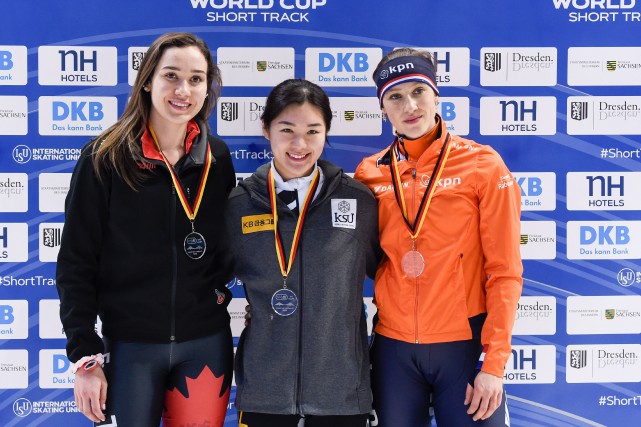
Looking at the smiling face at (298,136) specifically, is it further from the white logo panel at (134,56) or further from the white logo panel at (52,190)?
the white logo panel at (52,190)

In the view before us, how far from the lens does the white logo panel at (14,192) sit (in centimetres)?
315

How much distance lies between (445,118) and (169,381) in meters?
2.02

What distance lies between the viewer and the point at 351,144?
319 centimetres

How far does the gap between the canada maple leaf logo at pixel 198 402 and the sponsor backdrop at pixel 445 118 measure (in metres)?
0.93

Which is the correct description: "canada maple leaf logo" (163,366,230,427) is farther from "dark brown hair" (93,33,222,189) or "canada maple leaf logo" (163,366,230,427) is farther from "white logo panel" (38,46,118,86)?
"white logo panel" (38,46,118,86)

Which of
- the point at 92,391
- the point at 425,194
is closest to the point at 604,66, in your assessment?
the point at 425,194

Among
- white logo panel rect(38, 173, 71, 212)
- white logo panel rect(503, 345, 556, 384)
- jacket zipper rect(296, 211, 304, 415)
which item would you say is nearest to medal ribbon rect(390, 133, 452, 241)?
jacket zipper rect(296, 211, 304, 415)

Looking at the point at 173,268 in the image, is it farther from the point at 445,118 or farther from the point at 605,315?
the point at 605,315

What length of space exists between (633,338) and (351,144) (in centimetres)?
199

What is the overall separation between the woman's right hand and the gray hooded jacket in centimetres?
52

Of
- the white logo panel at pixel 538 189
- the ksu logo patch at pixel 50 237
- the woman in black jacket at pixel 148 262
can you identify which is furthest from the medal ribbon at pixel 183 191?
the white logo panel at pixel 538 189

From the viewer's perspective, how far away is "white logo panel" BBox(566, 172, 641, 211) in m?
3.23

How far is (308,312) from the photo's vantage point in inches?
85.7

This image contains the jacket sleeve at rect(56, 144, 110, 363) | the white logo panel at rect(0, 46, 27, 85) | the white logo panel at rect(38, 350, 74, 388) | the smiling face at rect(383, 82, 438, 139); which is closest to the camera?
the jacket sleeve at rect(56, 144, 110, 363)
